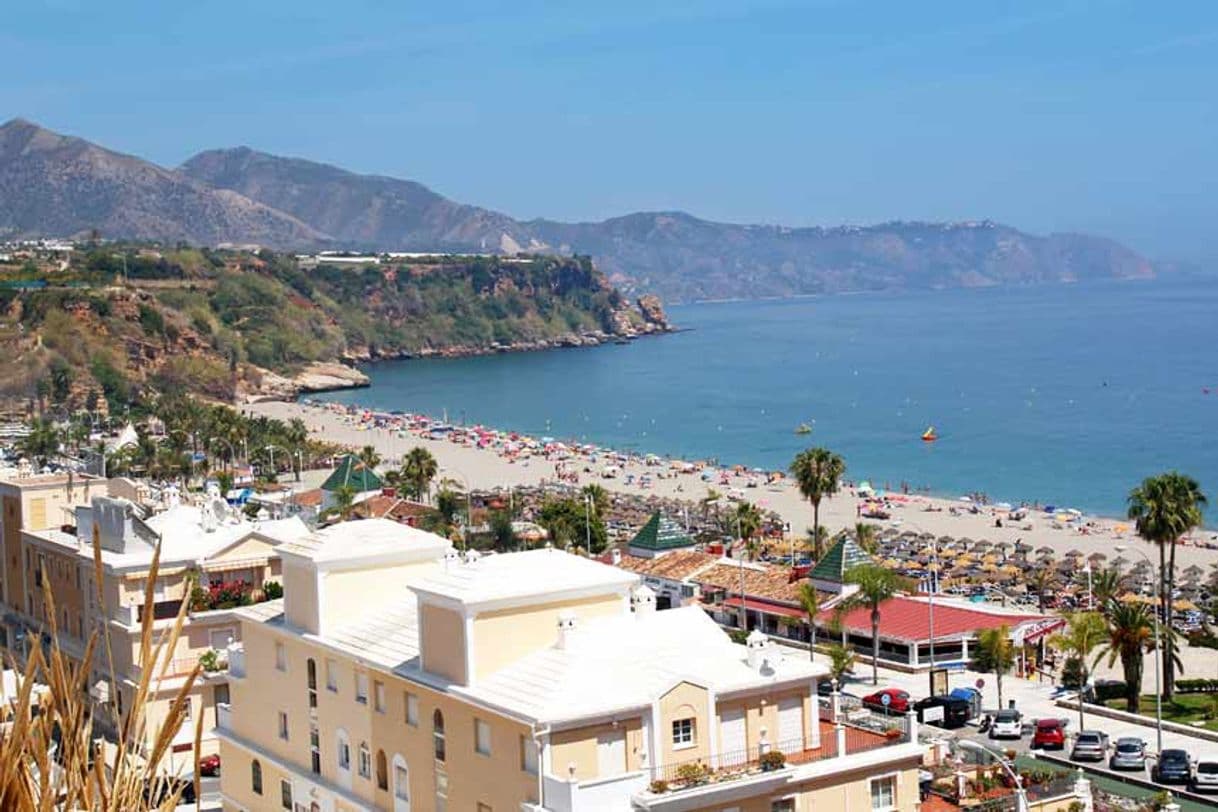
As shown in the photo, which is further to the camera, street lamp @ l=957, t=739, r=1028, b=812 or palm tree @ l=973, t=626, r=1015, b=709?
palm tree @ l=973, t=626, r=1015, b=709

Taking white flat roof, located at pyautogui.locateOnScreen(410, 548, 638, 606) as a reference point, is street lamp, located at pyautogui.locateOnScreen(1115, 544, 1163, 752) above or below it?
below

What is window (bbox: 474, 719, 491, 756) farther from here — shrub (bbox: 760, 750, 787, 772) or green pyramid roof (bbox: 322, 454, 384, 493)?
green pyramid roof (bbox: 322, 454, 384, 493)

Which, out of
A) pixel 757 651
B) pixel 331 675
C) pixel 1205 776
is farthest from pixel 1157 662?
pixel 331 675

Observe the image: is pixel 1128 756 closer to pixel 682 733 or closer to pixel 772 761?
pixel 772 761

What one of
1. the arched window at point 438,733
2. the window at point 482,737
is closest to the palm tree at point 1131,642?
the arched window at point 438,733

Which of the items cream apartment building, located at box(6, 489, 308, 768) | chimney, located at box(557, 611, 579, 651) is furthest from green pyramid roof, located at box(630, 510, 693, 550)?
chimney, located at box(557, 611, 579, 651)

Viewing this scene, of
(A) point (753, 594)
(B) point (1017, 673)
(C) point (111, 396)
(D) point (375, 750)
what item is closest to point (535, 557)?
(D) point (375, 750)

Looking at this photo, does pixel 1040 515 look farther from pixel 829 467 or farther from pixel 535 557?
pixel 535 557
